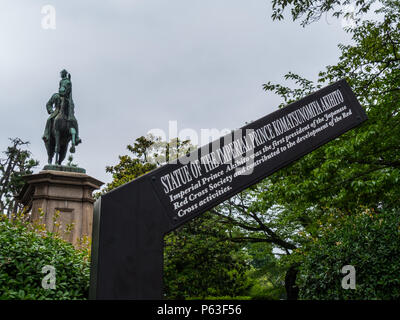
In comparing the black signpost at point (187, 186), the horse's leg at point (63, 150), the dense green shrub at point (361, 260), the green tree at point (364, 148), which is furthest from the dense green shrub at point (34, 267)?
the horse's leg at point (63, 150)

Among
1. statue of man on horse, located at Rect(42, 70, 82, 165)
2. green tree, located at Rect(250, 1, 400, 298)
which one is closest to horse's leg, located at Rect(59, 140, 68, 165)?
statue of man on horse, located at Rect(42, 70, 82, 165)

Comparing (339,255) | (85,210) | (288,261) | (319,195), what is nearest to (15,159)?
(85,210)

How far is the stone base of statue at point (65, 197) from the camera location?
10.0m

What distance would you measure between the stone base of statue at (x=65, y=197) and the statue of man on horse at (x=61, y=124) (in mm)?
1240

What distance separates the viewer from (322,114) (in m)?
4.34

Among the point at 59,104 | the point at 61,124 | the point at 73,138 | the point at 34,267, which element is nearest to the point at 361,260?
the point at 34,267

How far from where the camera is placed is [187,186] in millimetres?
3559

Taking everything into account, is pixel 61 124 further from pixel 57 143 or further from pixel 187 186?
pixel 187 186

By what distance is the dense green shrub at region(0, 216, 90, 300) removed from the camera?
3734 mm

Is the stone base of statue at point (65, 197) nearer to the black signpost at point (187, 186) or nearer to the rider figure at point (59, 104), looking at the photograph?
the rider figure at point (59, 104)

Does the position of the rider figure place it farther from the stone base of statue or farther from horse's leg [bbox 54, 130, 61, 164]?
the stone base of statue

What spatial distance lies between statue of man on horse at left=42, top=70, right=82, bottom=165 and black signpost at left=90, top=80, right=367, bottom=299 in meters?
8.76

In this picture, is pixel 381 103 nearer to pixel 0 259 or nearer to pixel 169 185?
pixel 169 185

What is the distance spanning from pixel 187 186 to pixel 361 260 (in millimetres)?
2782
